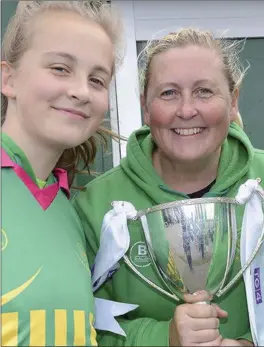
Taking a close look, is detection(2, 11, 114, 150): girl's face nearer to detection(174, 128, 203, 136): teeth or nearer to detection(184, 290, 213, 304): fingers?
detection(174, 128, 203, 136): teeth

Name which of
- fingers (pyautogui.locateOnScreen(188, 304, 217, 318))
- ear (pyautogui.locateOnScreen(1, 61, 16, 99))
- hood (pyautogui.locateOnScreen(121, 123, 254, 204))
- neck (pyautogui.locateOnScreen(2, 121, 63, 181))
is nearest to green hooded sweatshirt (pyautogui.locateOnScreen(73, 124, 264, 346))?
hood (pyautogui.locateOnScreen(121, 123, 254, 204))

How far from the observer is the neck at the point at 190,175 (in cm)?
140

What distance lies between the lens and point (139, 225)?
4.30 ft

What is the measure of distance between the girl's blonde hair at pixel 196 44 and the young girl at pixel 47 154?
17 centimetres

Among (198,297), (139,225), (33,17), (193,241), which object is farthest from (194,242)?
(33,17)

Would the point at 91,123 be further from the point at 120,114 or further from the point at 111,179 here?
the point at 120,114

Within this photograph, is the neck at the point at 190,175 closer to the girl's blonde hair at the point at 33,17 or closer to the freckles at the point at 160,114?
the freckles at the point at 160,114

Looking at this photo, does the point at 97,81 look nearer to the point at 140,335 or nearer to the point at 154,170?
the point at 154,170

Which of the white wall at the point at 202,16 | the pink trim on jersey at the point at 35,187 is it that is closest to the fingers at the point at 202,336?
the pink trim on jersey at the point at 35,187

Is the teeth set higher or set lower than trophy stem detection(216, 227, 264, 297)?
higher

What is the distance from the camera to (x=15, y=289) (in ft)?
3.13

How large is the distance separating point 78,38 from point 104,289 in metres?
0.56

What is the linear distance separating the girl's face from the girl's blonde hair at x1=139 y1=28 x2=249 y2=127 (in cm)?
26

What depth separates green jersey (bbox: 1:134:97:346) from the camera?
95 centimetres
